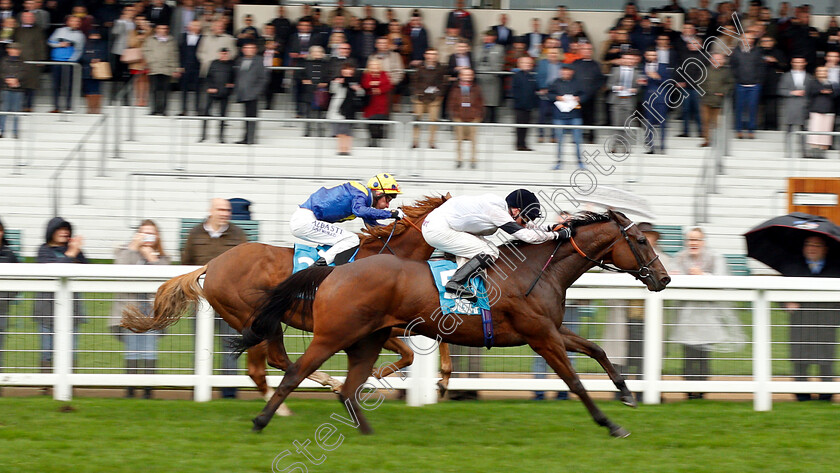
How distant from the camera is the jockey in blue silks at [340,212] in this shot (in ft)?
22.3

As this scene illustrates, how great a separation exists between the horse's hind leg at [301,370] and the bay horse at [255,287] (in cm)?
62

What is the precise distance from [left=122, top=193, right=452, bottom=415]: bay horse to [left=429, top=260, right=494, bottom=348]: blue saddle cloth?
87cm

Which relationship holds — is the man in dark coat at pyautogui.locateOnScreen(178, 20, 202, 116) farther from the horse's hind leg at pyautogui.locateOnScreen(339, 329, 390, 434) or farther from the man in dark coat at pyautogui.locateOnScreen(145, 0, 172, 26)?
the horse's hind leg at pyautogui.locateOnScreen(339, 329, 390, 434)

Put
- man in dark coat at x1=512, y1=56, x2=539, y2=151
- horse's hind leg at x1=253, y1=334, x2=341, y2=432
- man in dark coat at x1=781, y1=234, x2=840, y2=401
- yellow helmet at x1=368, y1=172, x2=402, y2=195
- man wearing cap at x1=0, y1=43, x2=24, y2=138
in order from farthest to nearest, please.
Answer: man wearing cap at x1=0, y1=43, x2=24, y2=138 < man in dark coat at x1=512, y1=56, x2=539, y2=151 < yellow helmet at x1=368, y1=172, x2=402, y2=195 < man in dark coat at x1=781, y1=234, x2=840, y2=401 < horse's hind leg at x1=253, y1=334, x2=341, y2=432

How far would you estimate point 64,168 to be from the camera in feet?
37.0

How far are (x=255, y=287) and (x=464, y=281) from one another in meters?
1.52

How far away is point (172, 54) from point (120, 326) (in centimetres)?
603

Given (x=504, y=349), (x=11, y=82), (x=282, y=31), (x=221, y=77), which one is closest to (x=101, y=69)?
(x=11, y=82)

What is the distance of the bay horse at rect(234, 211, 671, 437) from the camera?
18.9ft

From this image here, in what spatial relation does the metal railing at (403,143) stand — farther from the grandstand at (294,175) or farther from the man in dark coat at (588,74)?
the man in dark coat at (588,74)

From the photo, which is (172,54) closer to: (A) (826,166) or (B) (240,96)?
(B) (240,96)

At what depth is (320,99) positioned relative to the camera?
1141cm

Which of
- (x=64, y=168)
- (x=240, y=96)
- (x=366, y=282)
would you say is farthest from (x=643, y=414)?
(x=64, y=168)

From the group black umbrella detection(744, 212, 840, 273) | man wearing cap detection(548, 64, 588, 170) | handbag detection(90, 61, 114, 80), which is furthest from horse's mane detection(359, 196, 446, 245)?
handbag detection(90, 61, 114, 80)
